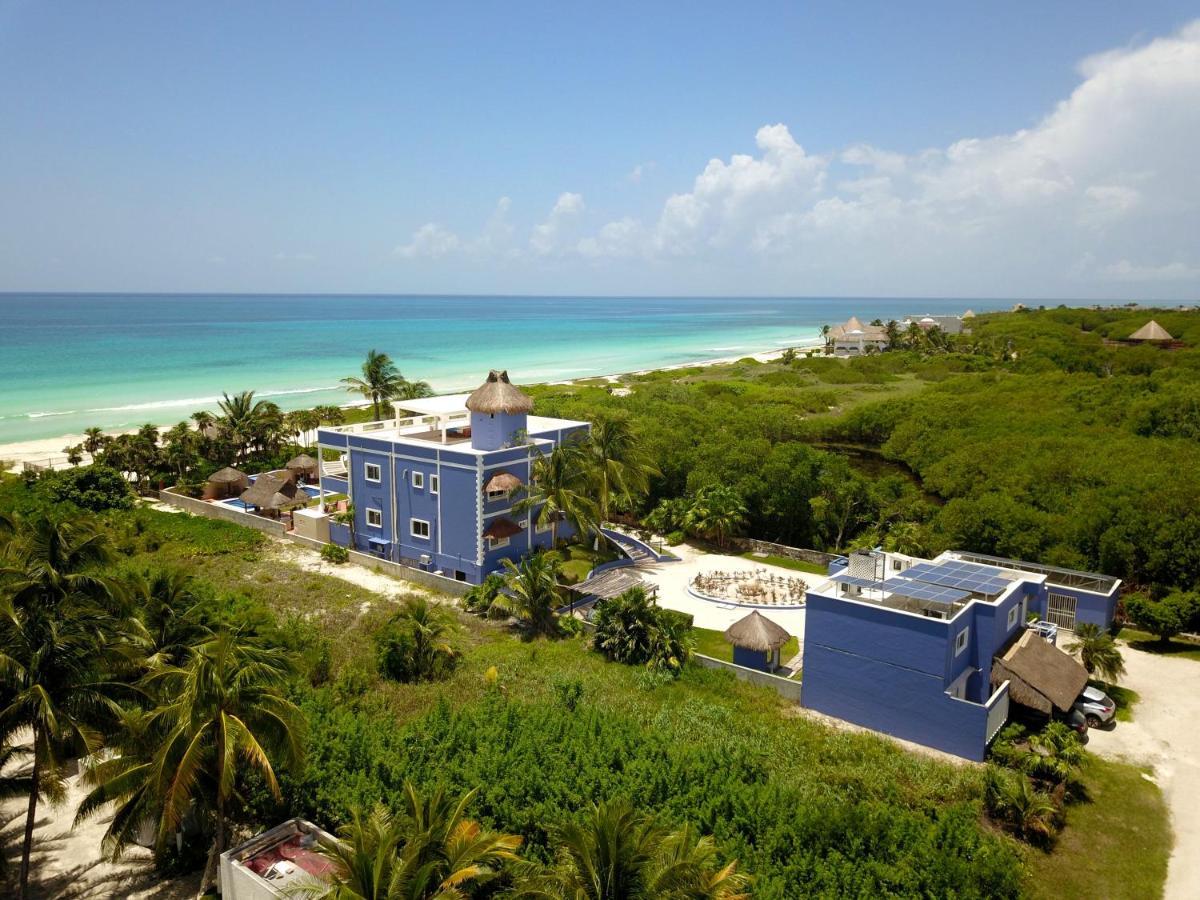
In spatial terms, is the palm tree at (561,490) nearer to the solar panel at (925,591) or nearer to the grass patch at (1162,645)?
the solar panel at (925,591)

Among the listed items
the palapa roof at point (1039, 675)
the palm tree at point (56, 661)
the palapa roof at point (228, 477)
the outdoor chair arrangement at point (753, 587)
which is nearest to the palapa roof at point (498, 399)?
the outdoor chair arrangement at point (753, 587)

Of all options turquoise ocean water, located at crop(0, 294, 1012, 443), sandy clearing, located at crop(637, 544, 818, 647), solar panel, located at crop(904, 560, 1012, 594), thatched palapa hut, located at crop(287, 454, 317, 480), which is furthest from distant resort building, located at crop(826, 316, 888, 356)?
solar panel, located at crop(904, 560, 1012, 594)

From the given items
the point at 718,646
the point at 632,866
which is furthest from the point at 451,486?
the point at 632,866

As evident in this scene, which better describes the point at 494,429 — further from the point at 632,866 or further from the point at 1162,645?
the point at 1162,645

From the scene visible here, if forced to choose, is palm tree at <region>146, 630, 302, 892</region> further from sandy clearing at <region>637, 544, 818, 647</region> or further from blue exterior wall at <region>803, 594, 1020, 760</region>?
sandy clearing at <region>637, 544, 818, 647</region>

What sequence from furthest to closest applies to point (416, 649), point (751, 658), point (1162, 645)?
point (1162, 645) → point (751, 658) → point (416, 649)
